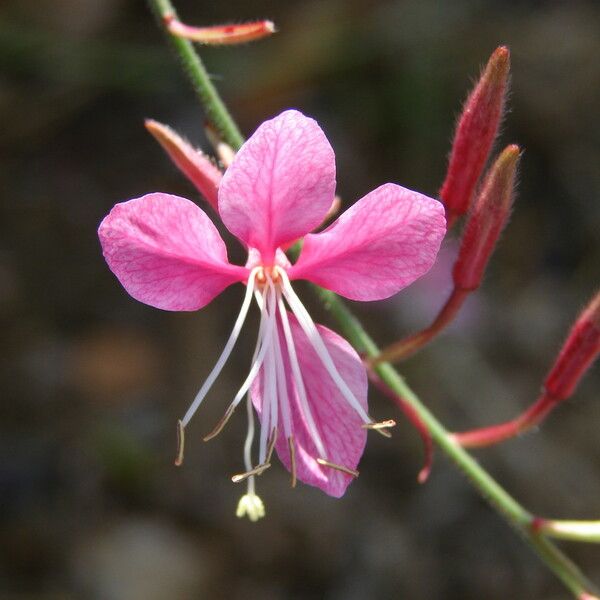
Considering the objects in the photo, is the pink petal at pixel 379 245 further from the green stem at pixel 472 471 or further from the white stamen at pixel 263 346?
the green stem at pixel 472 471

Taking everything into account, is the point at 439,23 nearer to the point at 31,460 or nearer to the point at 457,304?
the point at 31,460

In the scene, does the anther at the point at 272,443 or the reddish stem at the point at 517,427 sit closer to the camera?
the anther at the point at 272,443

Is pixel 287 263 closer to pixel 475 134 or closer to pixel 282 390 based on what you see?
pixel 282 390

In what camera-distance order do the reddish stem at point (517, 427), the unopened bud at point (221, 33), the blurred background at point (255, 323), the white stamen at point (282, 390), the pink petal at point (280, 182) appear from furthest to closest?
the blurred background at point (255, 323)
the reddish stem at point (517, 427)
the unopened bud at point (221, 33)
the white stamen at point (282, 390)
the pink petal at point (280, 182)

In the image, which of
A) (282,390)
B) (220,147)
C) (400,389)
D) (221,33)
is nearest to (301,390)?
(282,390)

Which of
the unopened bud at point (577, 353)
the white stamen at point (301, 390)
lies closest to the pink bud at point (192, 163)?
the white stamen at point (301, 390)

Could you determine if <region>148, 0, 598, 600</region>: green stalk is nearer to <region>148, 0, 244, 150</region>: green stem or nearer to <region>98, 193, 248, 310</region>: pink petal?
<region>148, 0, 244, 150</region>: green stem

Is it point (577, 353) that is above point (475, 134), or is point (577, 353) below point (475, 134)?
below

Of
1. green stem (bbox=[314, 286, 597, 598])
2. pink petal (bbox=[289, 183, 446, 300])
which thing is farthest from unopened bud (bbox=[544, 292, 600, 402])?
pink petal (bbox=[289, 183, 446, 300])
